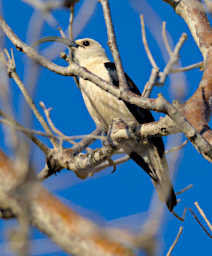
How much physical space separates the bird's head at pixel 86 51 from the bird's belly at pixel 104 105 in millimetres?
1094

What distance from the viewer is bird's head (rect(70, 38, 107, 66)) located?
6.94m

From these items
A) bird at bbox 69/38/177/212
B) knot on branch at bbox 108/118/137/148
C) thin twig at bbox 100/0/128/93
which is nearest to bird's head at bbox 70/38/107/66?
bird at bbox 69/38/177/212

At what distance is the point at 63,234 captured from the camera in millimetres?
2092

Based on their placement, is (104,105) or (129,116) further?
(129,116)

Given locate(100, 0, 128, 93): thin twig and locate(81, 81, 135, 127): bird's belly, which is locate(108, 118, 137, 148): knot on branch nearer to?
locate(100, 0, 128, 93): thin twig

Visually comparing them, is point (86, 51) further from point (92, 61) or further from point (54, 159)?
point (54, 159)

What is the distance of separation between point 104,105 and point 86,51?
67.0 inches

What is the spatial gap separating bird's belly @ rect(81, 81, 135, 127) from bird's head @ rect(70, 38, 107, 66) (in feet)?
3.59

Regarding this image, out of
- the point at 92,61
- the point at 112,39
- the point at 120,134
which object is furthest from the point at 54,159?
Answer: the point at 92,61

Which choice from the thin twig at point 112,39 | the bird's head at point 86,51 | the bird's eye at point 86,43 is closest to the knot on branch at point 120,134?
the thin twig at point 112,39

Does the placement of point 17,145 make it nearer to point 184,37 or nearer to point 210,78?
point 184,37

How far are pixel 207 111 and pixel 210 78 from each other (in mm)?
543

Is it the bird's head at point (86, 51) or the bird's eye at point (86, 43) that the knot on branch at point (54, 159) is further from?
the bird's eye at point (86, 43)

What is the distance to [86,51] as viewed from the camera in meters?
7.12
